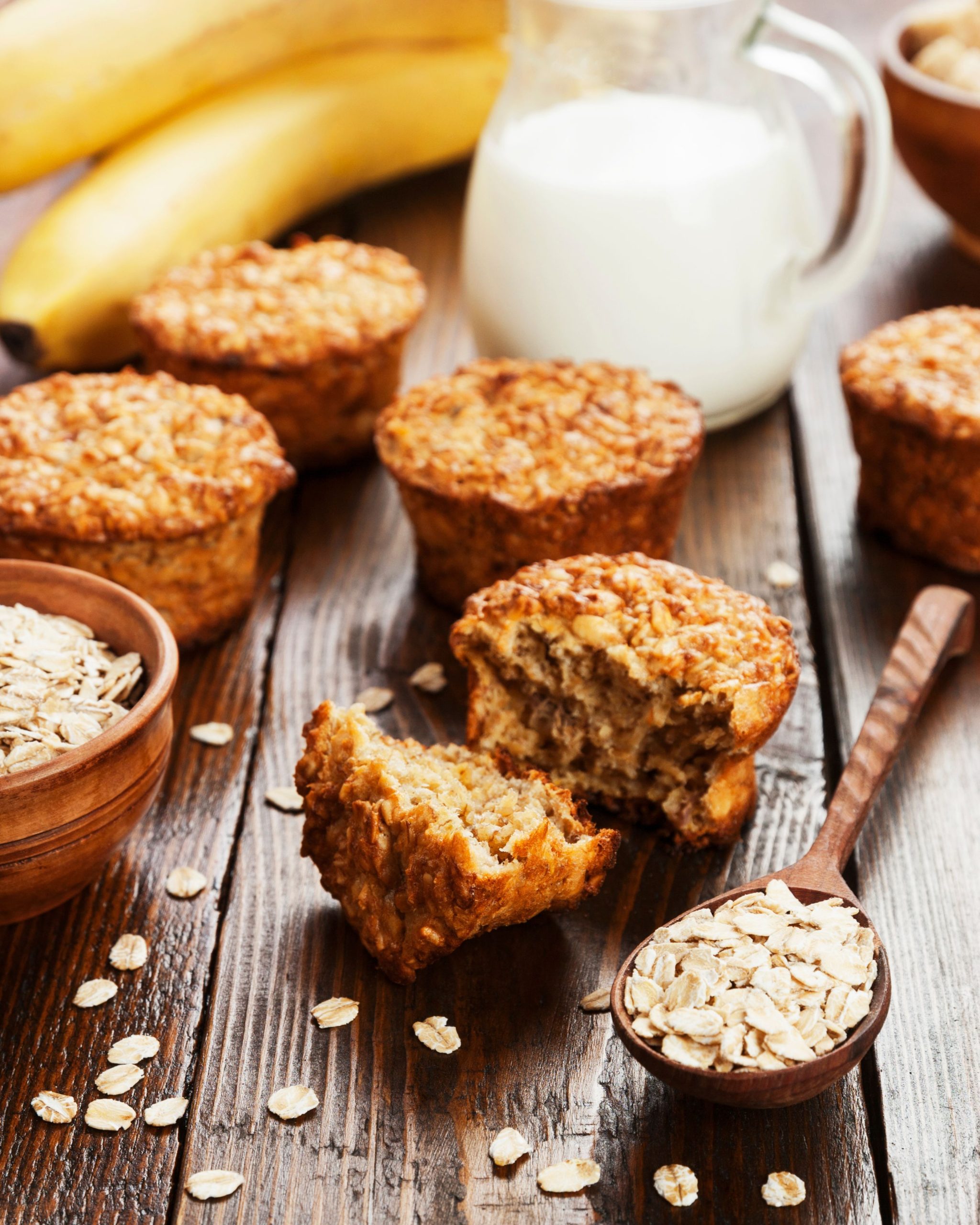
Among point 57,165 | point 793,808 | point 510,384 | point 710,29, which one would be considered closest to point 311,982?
point 793,808

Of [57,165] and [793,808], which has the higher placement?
[57,165]

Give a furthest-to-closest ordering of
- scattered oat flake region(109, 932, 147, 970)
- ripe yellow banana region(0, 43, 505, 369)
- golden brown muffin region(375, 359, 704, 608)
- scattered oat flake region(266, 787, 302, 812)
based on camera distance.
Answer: ripe yellow banana region(0, 43, 505, 369) < golden brown muffin region(375, 359, 704, 608) < scattered oat flake region(266, 787, 302, 812) < scattered oat flake region(109, 932, 147, 970)

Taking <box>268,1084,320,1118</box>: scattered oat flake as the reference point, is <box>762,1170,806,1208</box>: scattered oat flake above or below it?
below

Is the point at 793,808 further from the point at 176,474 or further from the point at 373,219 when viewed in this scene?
the point at 373,219

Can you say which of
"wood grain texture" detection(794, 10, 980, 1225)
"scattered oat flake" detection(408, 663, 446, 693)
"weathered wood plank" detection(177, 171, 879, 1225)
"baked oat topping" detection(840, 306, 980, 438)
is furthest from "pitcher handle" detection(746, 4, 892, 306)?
"scattered oat flake" detection(408, 663, 446, 693)

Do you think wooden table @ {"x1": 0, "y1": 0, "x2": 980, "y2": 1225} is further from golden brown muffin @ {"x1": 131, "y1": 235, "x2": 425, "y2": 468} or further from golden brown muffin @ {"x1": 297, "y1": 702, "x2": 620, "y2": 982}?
golden brown muffin @ {"x1": 131, "y1": 235, "x2": 425, "y2": 468}

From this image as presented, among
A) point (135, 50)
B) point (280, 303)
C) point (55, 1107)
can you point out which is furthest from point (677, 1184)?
point (135, 50)
